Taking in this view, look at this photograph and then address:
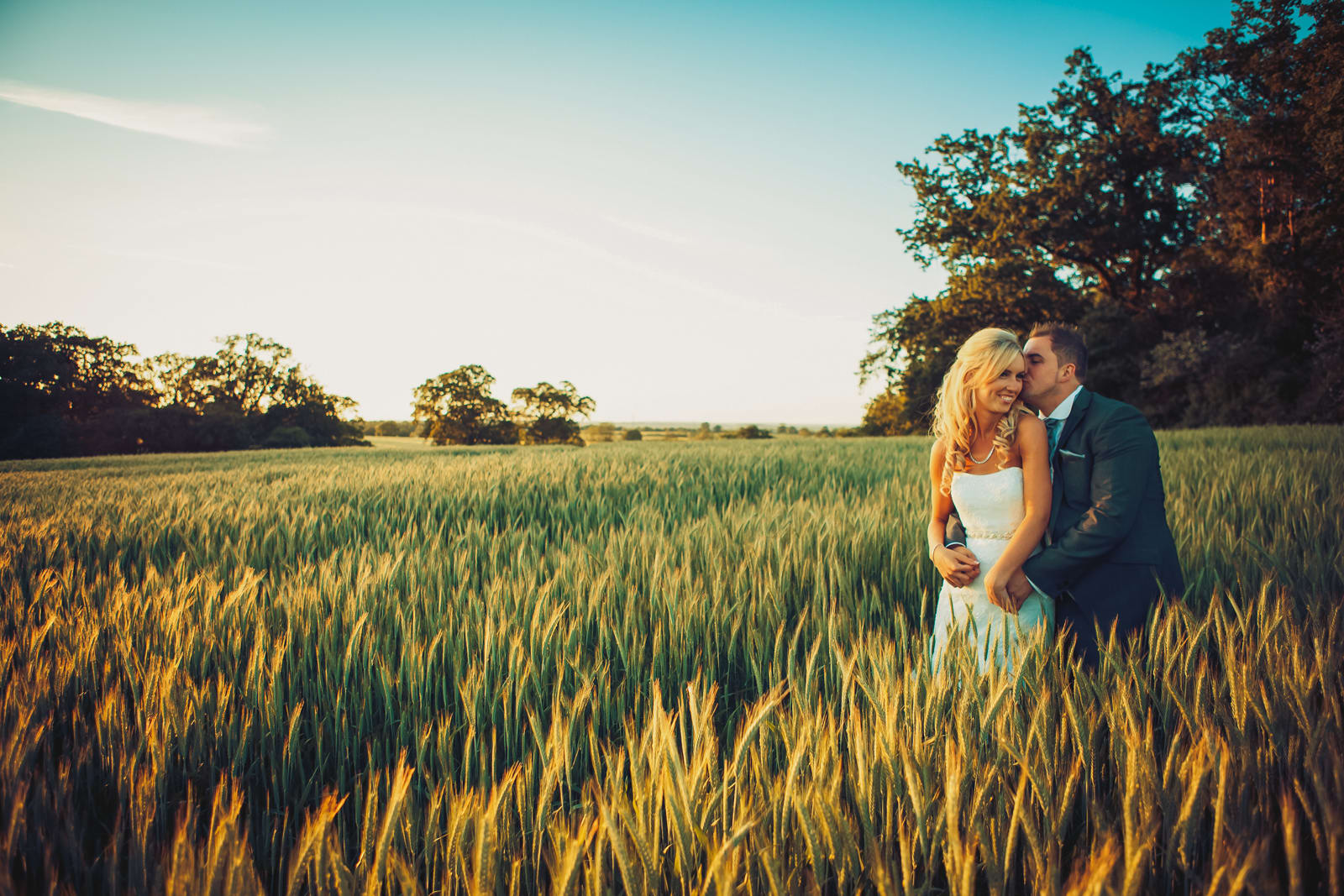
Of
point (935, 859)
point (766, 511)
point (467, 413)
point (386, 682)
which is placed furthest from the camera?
point (467, 413)

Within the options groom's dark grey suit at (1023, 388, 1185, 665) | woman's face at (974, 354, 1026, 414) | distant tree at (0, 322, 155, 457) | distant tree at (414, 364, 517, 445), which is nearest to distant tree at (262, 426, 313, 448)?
distant tree at (0, 322, 155, 457)

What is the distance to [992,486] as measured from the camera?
6.23 feet

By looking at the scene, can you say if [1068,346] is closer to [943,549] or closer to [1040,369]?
[1040,369]

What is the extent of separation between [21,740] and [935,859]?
1747 mm

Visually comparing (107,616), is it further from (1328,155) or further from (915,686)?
(1328,155)

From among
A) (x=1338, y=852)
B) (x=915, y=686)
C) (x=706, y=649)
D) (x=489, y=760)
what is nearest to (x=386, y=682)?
(x=489, y=760)

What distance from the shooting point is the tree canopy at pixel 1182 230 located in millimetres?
18500

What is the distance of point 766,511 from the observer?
12.8ft

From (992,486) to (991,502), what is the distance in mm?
58

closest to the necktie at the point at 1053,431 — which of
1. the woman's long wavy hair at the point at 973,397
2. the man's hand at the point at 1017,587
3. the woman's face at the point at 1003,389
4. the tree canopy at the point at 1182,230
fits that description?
the woman's long wavy hair at the point at 973,397

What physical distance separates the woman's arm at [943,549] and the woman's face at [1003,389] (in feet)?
0.72

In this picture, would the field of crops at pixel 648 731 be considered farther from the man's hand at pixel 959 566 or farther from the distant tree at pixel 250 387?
the distant tree at pixel 250 387

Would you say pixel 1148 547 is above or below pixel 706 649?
above

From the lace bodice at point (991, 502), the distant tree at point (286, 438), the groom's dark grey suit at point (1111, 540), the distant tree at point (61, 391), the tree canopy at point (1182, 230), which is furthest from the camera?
the distant tree at point (286, 438)
